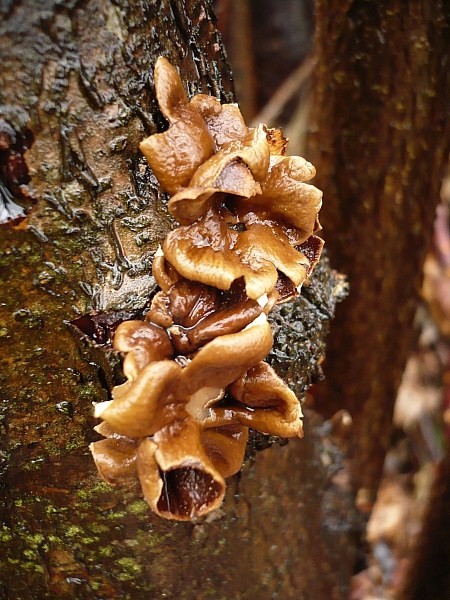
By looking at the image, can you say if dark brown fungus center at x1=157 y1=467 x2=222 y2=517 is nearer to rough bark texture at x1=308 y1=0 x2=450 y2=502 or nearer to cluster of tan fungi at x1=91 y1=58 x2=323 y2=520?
cluster of tan fungi at x1=91 y1=58 x2=323 y2=520

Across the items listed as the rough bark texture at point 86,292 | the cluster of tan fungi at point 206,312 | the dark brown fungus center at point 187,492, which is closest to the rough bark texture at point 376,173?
the rough bark texture at point 86,292

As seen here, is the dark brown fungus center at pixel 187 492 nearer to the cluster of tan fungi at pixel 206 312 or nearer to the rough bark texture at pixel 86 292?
the cluster of tan fungi at pixel 206 312

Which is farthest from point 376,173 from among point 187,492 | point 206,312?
point 187,492

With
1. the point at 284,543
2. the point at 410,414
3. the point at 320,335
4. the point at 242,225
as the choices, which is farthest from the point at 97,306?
the point at 410,414

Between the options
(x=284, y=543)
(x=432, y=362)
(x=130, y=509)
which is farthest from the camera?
(x=432, y=362)

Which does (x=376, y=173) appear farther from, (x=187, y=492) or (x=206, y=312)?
(x=187, y=492)

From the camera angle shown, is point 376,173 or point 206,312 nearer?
point 206,312

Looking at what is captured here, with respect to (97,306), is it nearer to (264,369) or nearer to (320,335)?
(264,369)
